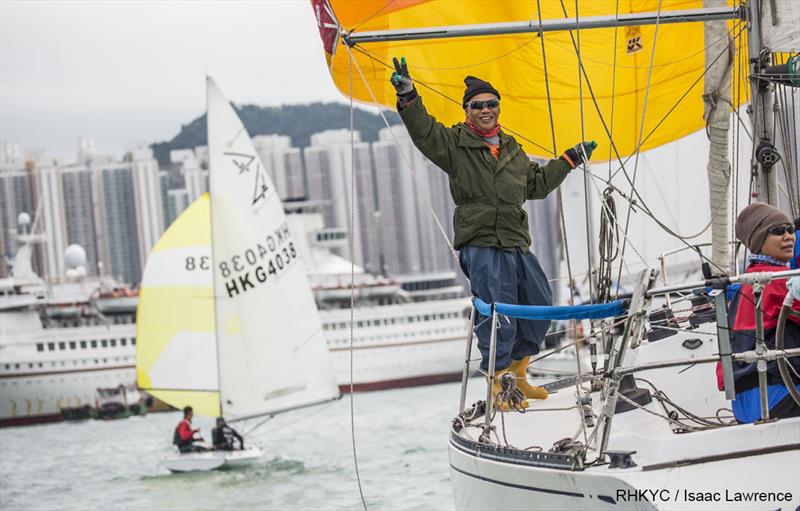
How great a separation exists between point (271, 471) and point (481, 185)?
15269 millimetres

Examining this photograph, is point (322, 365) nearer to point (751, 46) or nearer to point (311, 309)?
point (311, 309)

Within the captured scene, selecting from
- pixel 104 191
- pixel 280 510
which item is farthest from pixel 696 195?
pixel 104 191

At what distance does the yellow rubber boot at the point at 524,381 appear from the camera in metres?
6.32

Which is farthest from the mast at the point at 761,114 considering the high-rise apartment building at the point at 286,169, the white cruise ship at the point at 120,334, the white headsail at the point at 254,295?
the high-rise apartment building at the point at 286,169

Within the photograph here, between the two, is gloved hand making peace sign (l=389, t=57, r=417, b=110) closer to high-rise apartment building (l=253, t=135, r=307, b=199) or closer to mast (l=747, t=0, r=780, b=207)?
mast (l=747, t=0, r=780, b=207)

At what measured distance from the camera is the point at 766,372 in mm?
4578

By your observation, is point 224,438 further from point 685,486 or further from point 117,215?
point 117,215

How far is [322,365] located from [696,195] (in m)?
9.23

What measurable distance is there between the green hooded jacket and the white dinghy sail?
58.3 ft

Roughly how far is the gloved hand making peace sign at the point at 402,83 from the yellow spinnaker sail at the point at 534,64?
9.27 feet

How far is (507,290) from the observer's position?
20.1ft

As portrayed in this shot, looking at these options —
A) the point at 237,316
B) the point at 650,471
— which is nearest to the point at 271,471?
the point at 237,316

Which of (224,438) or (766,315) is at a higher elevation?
(766,315)

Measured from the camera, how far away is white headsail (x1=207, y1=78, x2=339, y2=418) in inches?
928
